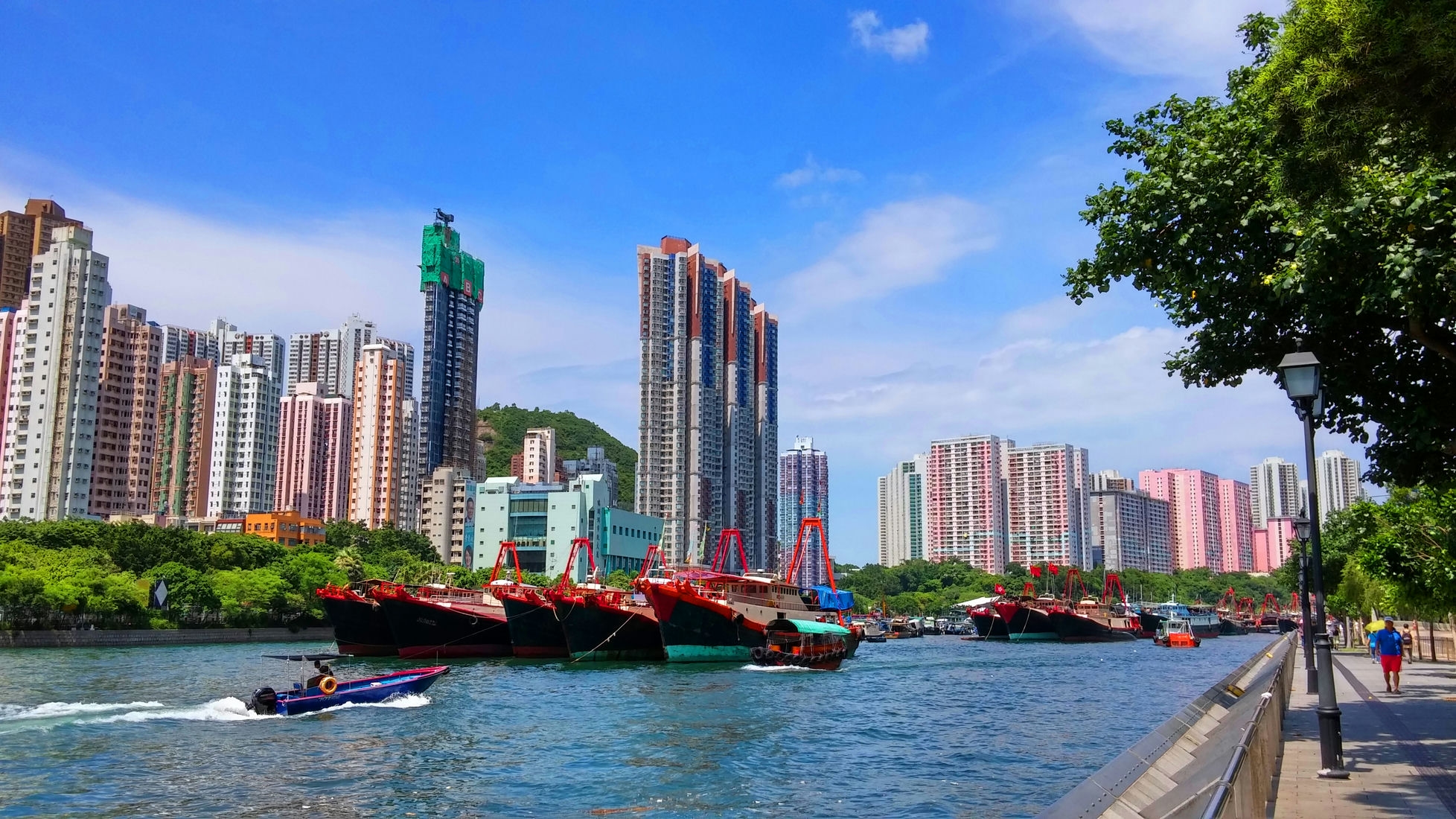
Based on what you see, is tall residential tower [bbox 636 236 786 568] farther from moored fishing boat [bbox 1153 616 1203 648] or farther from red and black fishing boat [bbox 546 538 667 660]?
red and black fishing boat [bbox 546 538 667 660]

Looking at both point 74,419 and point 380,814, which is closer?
point 380,814

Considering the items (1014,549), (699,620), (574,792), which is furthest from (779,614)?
(1014,549)

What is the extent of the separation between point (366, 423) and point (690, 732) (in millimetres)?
132718

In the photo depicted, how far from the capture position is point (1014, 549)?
653 ft

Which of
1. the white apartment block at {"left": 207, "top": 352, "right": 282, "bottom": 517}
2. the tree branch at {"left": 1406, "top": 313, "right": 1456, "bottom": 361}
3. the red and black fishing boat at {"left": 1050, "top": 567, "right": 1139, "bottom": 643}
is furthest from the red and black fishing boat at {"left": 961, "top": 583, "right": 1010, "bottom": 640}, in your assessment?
the white apartment block at {"left": 207, "top": 352, "right": 282, "bottom": 517}

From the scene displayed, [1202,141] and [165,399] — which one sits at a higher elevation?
[165,399]

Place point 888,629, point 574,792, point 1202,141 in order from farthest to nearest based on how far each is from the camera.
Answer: point 888,629, point 574,792, point 1202,141

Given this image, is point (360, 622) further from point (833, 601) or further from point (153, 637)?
point (833, 601)

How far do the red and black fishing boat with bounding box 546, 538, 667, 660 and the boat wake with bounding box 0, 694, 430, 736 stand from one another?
25175 millimetres

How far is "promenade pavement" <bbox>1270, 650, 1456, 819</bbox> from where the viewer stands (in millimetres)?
10742

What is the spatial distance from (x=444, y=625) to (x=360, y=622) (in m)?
5.50

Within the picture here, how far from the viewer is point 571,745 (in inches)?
988

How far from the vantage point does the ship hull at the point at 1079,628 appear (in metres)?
99.8

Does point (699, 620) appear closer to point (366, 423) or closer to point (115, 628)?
point (115, 628)
